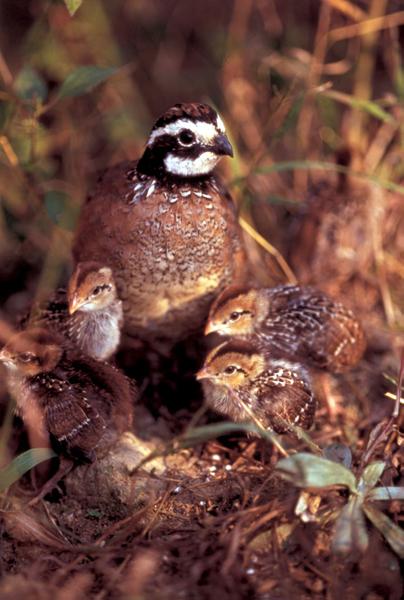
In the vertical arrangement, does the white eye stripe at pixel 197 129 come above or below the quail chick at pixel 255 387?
above

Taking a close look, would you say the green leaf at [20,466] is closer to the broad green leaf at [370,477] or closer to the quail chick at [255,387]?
the quail chick at [255,387]

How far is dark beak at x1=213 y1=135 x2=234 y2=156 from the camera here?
420 centimetres

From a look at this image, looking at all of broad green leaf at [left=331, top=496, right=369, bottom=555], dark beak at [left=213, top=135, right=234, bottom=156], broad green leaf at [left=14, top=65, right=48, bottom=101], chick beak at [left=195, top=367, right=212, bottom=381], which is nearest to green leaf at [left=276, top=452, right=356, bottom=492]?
broad green leaf at [left=331, top=496, right=369, bottom=555]

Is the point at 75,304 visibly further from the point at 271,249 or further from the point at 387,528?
the point at 387,528

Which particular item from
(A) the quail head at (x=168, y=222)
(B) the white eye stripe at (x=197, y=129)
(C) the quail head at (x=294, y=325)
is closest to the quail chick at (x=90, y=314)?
(A) the quail head at (x=168, y=222)

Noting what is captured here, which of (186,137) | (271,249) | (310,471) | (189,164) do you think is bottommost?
(271,249)

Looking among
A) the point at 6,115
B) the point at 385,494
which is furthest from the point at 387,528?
the point at 6,115

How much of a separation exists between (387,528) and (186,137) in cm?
210

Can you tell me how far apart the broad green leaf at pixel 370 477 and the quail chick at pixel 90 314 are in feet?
5.17

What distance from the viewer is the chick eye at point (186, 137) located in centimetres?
420

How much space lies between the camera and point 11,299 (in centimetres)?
572

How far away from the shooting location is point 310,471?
335 cm

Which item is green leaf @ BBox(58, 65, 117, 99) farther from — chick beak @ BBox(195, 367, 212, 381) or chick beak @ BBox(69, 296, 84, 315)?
chick beak @ BBox(195, 367, 212, 381)

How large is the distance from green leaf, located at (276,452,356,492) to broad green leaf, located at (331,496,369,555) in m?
0.12
